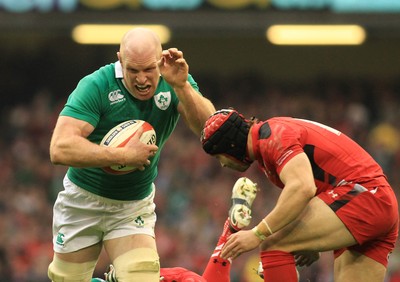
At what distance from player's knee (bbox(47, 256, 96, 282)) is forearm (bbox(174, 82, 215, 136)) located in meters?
1.25

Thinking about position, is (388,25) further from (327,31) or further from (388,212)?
(388,212)

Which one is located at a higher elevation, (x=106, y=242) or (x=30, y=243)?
(x=106, y=242)

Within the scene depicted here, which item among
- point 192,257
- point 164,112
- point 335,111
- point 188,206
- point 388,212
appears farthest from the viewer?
point 335,111

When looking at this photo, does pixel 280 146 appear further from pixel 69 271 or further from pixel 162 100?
pixel 69 271

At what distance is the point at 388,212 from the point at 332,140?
58 centimetres

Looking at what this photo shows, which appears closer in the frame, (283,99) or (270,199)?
(270,199)

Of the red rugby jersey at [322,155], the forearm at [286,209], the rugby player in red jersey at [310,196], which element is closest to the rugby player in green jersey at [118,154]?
the rugby player in red jersey at [310,196]

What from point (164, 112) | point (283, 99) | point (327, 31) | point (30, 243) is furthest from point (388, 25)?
point (164, 112)

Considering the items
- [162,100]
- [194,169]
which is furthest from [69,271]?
[194,169]

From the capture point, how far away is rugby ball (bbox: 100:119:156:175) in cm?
640

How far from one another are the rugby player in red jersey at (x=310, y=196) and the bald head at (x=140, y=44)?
63 centimetres

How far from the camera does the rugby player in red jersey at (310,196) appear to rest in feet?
19.5

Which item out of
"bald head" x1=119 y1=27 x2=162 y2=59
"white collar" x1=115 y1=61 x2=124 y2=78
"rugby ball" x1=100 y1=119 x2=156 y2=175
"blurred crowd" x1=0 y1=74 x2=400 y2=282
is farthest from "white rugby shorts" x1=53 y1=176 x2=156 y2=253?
"blurred crowd" x1=0 y1=74 x2=400 y2=282

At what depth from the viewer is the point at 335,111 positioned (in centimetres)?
1526
